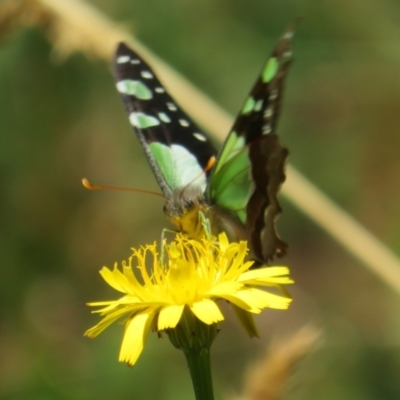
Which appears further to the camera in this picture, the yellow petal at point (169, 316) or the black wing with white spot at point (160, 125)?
the black wing with white spot at point (160, 125)

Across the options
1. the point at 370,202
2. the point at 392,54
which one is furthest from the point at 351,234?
the point at 370,202

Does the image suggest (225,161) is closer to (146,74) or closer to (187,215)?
(187,215)

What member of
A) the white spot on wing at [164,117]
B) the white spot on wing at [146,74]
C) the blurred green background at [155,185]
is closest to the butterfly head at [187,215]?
the white spot on wing at [164,117]

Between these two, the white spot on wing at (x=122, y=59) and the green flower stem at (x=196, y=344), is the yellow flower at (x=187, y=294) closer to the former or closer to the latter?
the green flower stem at (x=196, y=344)

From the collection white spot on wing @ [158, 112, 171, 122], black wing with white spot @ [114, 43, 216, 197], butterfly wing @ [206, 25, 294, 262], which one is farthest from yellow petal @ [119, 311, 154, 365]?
white spot on wing @ [158, 112, 171, 122]

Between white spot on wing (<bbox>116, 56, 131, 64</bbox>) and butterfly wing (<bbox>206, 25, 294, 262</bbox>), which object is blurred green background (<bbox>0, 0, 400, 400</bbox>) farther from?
butterfly wing (<bbox>206, 25, 294, 262</bbox>)

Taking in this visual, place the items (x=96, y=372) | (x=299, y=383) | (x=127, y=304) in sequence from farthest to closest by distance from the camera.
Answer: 1. (x=96, y=372)
2. (x=299, y=383)
3. (x=127, y=304)

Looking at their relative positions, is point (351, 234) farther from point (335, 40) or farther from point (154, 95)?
point (335, 40)
